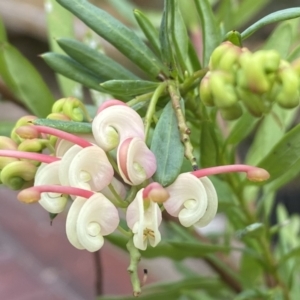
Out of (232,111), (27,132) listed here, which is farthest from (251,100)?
(27,132)

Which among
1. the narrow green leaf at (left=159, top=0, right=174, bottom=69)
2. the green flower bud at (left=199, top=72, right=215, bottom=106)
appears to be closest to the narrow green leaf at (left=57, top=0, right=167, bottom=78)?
the narrow green leaf at (left=159, top=0, right=174, bottom=69)

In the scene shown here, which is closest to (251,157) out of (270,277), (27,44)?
(270,277)

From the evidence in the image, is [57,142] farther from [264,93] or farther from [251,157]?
[251,157]

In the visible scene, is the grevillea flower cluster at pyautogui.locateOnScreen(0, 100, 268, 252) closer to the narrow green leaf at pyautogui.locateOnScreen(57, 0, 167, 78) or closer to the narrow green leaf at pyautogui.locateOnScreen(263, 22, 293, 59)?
the narrow green leaf at pyautogui.locateOnScreen(57, 0, 167, 78)

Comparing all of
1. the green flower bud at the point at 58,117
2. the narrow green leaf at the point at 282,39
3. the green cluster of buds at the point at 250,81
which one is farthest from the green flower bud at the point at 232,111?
the narrow green leaf at the point at 282,39

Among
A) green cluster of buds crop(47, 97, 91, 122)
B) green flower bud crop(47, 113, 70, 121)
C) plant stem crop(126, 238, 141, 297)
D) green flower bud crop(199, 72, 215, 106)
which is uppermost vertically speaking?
green cluster of buds crop(47, 97, 91, 122)
